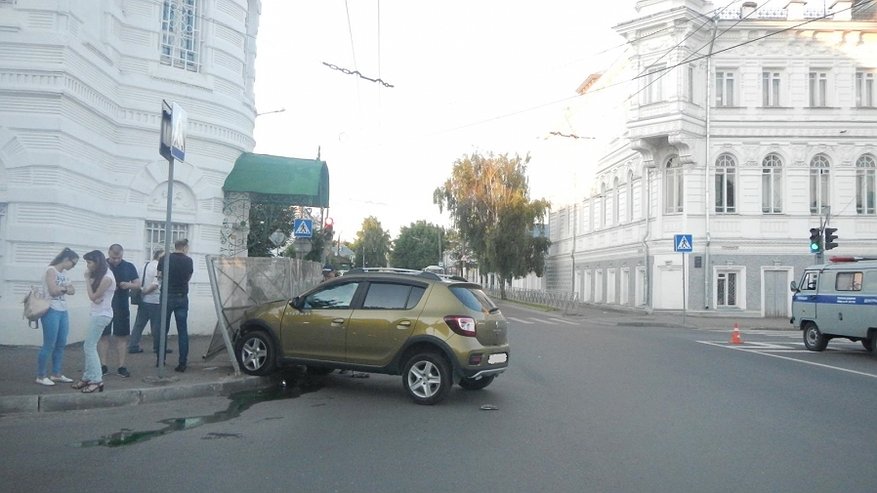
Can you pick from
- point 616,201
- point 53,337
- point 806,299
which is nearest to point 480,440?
point 53,337

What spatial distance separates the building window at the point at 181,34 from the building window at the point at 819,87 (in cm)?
2724

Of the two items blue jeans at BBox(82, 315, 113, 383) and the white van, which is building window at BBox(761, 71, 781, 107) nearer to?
the white van

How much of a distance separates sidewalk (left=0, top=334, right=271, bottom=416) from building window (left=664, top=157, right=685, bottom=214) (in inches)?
968

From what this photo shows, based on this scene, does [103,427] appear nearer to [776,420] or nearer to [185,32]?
[776,420]

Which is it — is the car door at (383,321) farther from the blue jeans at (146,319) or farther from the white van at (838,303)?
the white van at (838,303)

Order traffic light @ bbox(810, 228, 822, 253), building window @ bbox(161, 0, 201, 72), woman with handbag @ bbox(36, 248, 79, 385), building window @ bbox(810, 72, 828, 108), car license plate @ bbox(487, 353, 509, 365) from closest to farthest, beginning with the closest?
woman with handbag @ bbox(36, 248, 79, 385) → car license plate @ bbox(487, 353, 509, 365) → building window @ bbox(161, 0, 201, 72) → traffic light @ bbox(810, 228, 822, 253) → building window @ bbox(810, 72, 828, 108)

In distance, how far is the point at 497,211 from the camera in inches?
1850

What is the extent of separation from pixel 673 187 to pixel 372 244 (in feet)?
230

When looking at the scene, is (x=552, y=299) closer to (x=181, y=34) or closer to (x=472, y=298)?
(x=181, y=34)

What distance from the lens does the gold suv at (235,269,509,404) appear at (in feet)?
31.0

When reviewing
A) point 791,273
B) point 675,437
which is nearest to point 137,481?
point 675,437

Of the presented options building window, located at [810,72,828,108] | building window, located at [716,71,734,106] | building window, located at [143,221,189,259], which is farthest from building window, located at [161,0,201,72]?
building window, located at [810,72,828,108]

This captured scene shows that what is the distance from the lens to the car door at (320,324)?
33.1ft

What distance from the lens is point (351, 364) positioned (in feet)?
32.8
